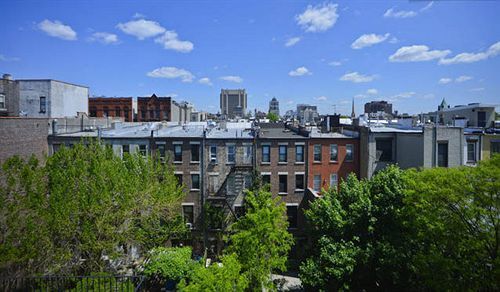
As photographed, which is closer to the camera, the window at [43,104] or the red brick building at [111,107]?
the window at [43,104]

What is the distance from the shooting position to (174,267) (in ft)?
76.5

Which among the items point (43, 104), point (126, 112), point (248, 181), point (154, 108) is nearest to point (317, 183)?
point (248, 181)

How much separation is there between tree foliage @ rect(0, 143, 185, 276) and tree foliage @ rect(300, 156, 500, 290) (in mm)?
12497

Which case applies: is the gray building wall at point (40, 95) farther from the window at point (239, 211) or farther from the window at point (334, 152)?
the window at point (334, 152)

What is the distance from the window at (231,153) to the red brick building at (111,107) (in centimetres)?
3866

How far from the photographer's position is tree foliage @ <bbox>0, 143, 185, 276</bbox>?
16.2 metres

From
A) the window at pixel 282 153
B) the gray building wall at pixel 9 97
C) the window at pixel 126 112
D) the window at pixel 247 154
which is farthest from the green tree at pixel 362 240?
the window at pixel 126 112

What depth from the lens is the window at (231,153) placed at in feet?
104

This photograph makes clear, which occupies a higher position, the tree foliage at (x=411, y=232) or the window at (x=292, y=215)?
the tree foliage at (x=411, y=232)

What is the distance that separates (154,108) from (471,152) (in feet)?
178

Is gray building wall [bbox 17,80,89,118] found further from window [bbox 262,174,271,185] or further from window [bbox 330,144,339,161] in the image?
window [bbox 330,144,339,161]

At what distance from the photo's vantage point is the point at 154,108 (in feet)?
211

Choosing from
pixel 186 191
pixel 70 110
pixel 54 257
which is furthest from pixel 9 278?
pixel 70 110

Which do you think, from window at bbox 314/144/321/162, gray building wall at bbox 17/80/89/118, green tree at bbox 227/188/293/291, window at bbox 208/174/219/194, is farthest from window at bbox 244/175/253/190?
gray building wall at bbox 17/80/89/118
